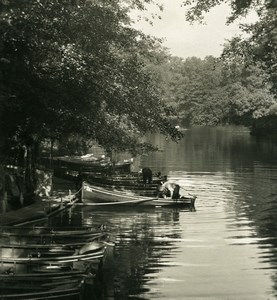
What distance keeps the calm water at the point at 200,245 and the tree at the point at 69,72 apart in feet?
14.4

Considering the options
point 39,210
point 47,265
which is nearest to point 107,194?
point 39,210

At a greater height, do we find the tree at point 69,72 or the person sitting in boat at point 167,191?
the tree at point 69,72

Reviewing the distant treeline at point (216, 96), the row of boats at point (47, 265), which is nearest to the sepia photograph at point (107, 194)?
the row of boats at point (47, 265)

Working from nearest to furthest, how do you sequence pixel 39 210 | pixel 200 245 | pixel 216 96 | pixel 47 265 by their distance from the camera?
pixel 47 265 < pixel 200 245 < pixel 39 210 < pixel 216 96

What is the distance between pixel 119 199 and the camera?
2819cm

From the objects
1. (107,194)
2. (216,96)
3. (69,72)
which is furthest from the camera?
(216,96)

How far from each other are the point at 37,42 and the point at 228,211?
15916mm

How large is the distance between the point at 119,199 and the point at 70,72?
11502mm

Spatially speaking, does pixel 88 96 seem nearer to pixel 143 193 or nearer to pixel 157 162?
pixel 143 193

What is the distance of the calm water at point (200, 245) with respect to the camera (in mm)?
14531

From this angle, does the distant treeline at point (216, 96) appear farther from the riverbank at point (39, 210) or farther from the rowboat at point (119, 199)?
the riverbank at point (39, 210)

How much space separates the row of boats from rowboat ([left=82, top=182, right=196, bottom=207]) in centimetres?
1116

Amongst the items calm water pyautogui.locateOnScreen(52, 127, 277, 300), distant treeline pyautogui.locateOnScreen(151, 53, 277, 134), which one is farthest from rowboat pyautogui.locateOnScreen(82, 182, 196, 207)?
distant treeline pyautogui.locateOnScreen(151, 53, 277, 134)

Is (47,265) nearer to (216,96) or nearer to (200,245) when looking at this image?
(200,245)
